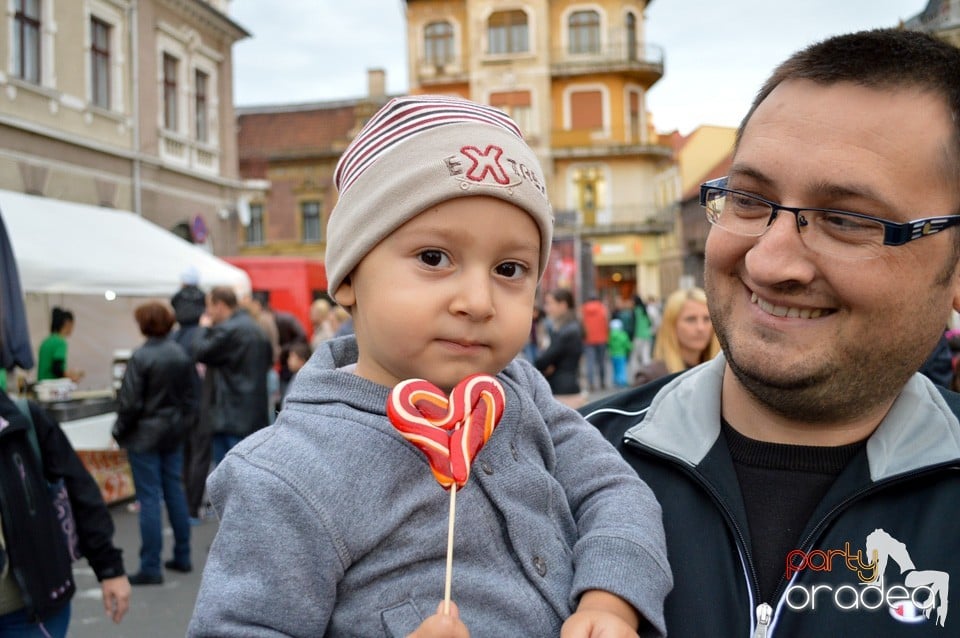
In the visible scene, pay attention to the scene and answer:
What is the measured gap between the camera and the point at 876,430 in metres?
1.64

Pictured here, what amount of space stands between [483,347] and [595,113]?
3552cm

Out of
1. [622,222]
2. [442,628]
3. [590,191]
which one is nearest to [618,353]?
[442,628]

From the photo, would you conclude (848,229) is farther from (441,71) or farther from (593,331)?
(441,71)

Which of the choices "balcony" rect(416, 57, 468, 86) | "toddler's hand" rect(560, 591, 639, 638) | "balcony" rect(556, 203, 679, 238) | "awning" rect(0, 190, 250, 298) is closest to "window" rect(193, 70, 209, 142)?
"awning" rect(0, 190, 250, 298)

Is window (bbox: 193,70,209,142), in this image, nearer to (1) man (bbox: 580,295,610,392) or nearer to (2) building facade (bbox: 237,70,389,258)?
(1) man (bbox: 580,295,610,392)

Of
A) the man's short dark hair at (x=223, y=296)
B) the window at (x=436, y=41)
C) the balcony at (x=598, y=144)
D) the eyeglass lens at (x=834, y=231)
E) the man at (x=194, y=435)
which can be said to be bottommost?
the man at (x=194, y=435)

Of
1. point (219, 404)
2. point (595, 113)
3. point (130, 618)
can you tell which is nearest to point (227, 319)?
point (219, 404)

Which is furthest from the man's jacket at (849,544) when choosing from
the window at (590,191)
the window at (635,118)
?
the window at (635,118)

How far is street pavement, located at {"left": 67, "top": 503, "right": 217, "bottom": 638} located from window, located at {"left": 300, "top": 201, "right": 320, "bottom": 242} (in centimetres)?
3138

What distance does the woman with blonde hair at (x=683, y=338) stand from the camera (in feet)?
18.0

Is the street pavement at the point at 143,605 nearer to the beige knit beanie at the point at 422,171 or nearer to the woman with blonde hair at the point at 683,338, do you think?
the woman with blonde hair at the point at 683,338

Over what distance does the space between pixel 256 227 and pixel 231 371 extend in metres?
32.0

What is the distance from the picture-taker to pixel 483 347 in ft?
5.07

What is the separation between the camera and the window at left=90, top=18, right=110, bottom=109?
1584 centimetres
